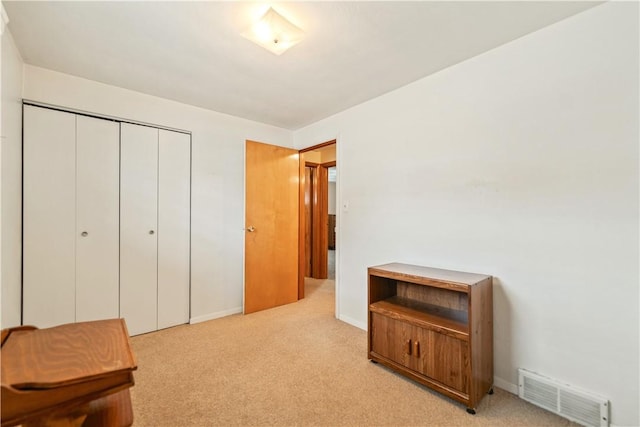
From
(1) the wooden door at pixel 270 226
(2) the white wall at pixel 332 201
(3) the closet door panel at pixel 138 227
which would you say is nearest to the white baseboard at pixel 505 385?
(1) the wooden door at pixel 270 226

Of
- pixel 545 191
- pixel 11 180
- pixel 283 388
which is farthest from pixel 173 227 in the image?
pixel 545 191

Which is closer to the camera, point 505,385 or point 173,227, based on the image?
point 505,385

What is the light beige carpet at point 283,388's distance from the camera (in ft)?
5.34

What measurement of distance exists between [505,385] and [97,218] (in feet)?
11.3

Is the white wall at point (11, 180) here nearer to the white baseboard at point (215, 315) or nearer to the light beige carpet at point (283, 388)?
the light beige carpet at point (283, 388)

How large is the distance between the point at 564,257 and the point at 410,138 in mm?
1393

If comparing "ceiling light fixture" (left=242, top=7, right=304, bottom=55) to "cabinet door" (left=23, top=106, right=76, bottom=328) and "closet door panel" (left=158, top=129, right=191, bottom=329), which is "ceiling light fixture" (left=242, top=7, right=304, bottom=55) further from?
"cabinet door" (left=23, top=106, right=76, bottom=328)

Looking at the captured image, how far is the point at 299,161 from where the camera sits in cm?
391

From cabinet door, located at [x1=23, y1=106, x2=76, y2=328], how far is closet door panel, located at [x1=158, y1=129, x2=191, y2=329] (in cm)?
68

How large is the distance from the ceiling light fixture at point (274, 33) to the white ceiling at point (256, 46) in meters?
0.04

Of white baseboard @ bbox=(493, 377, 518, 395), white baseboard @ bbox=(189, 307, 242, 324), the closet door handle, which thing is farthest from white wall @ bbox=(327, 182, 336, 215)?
white baseboard @ bbox=(493, 377, 518, 395)

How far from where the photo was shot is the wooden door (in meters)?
3.36

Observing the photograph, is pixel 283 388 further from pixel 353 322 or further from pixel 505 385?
pixel 505 385

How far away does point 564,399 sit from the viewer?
1653 mm
